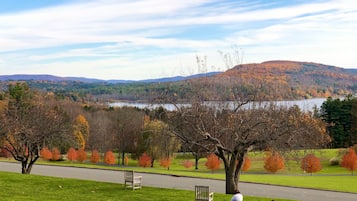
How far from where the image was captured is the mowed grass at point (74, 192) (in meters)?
19.3

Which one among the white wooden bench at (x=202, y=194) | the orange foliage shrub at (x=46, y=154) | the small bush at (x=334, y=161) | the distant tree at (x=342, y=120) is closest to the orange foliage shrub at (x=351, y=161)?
the small bush at (x=334, y=161)

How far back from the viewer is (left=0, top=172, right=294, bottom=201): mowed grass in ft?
63.3

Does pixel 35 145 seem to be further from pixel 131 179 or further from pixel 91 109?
pixel 91 109

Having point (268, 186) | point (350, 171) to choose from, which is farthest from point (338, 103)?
point (268, 186)

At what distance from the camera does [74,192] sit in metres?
21.2

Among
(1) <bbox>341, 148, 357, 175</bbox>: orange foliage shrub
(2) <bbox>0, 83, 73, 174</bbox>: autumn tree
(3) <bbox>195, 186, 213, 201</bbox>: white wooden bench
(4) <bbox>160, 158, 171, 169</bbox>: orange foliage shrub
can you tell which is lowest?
(4) <bbox>160, 158, 171, 169</bbox>: orange foliage shrub

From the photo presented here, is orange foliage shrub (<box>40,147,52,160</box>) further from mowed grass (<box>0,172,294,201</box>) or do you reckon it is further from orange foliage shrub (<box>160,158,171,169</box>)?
mowed grass (<box>0,172,294,201</box>)

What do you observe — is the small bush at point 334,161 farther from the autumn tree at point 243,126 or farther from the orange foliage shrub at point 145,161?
the autumn tree at point 243,126

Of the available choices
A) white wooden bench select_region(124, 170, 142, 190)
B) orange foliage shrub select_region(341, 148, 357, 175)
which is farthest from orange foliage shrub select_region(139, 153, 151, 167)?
white wooden bench select_region(124, 170, 142, 190)

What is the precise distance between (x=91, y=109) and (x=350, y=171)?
70.0 metres

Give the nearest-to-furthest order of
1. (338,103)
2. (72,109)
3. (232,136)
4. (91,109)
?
(232,136) < (338,103) < (72,109) < (91,109)

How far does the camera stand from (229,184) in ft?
72.5

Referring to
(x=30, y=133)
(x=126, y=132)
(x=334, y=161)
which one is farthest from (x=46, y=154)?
(x=334, y=161)

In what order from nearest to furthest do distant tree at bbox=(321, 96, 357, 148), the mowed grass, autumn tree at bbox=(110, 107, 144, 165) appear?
the mowed grass < autumn tree at bbox=(110, 107, 144, 165) < distant tree at bbox=(321, 96, 357, 148)
